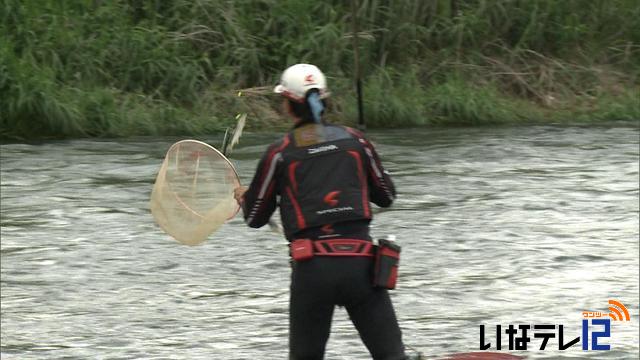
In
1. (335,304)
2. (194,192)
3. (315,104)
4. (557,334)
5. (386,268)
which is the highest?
(315,104)

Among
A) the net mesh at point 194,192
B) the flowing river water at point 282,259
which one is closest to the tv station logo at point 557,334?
the flowing river water at point 282,259

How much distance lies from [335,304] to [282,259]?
5.35 metres

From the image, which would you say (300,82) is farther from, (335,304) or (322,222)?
(335,304)

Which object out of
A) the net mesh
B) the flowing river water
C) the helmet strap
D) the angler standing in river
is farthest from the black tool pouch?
the flowing river water

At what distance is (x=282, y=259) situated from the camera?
1065cm

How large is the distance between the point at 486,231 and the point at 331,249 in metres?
6.57

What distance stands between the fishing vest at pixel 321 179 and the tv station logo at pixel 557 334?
104 inches

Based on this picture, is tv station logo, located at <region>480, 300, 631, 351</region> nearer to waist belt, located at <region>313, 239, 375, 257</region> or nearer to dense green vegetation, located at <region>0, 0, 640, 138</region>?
waist belt, located at <region>313, 239, 375, 257</region>

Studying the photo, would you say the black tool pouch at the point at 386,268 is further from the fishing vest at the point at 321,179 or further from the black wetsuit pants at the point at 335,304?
the fishing vest at the point at 321,179

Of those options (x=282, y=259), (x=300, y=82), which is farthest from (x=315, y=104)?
(x=282, y=259)

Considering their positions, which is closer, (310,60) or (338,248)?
(338,248)

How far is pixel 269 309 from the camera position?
8.86 metres

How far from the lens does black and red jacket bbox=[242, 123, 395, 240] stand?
5258mm

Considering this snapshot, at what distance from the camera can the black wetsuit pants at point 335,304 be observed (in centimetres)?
522
